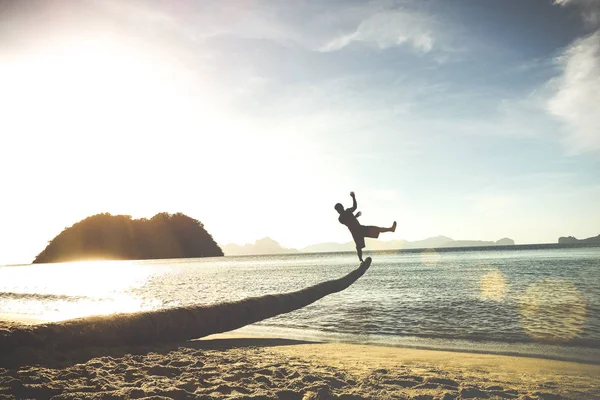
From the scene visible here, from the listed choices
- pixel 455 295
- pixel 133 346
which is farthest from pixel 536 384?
pixel 455 295

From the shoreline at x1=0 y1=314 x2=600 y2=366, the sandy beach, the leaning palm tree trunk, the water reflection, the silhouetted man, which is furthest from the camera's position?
the water reflection

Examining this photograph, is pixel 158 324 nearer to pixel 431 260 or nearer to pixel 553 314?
pixel 553 314

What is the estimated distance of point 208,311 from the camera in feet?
32.9

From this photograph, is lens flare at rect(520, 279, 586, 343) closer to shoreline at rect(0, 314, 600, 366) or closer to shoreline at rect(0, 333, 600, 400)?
shoreline at rect(0, 314, 600, 366)

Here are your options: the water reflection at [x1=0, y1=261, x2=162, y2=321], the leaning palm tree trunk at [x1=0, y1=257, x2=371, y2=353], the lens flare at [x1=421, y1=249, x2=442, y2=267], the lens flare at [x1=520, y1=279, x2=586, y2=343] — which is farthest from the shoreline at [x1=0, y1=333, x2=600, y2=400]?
the lens flare at [x1=421, y1=249, x2=442, y2=267]

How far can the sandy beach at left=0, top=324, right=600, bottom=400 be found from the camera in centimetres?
575

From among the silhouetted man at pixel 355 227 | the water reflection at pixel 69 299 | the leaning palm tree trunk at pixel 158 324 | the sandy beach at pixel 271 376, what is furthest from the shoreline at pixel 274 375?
the water reflection at pixel 69 299

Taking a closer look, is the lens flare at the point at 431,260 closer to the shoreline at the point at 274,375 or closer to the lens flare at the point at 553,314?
the lens flare at the point at 553,314

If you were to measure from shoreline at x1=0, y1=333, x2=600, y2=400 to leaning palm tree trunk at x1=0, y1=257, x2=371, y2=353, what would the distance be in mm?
246

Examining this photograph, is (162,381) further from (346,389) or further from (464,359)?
(464,359)

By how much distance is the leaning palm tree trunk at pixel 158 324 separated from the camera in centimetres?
714

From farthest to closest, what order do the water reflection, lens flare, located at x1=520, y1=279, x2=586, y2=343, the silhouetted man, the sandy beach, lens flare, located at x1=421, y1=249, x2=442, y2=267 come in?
lens flare, located at x1=421, y1=249, x2=442, y2=267, the water reflection, lens flare, located at x1=520, y1=279, x2=586, y2=343, the silhouetted man, the sandy beach

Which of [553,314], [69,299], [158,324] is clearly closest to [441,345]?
[553,314]

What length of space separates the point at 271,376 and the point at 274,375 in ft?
0.29
